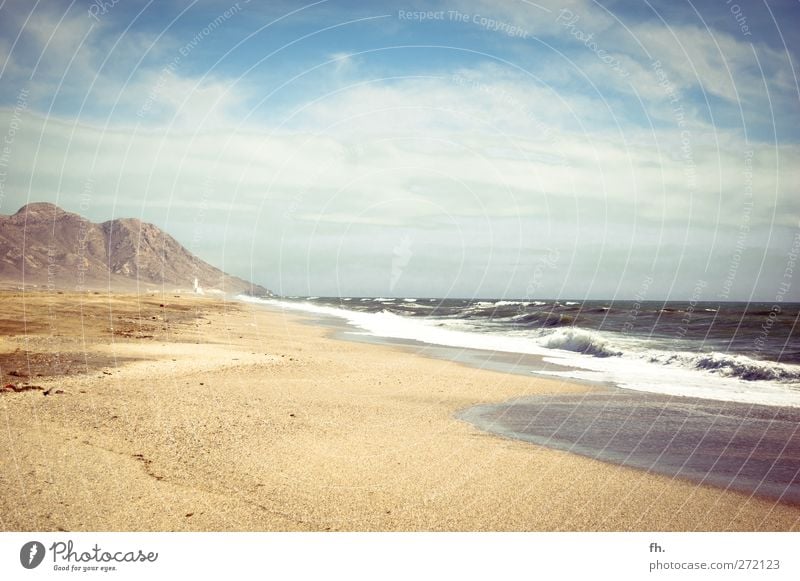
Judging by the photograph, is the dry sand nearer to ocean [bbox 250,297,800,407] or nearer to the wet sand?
the wet sand

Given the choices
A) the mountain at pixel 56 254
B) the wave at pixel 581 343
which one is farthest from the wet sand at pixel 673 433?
the mountain at pixel 56 254

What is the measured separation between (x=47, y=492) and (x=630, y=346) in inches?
1129

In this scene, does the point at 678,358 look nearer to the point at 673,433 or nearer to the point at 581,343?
the point at 581,343

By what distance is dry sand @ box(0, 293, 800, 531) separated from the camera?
220 inches

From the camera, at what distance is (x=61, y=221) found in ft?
557

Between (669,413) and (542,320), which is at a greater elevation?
(542,320)

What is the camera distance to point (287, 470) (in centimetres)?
694

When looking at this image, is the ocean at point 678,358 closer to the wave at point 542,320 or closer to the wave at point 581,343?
the wave at point 581,343

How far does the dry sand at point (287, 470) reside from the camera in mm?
5590

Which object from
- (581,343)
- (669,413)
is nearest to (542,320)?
(581,343)
